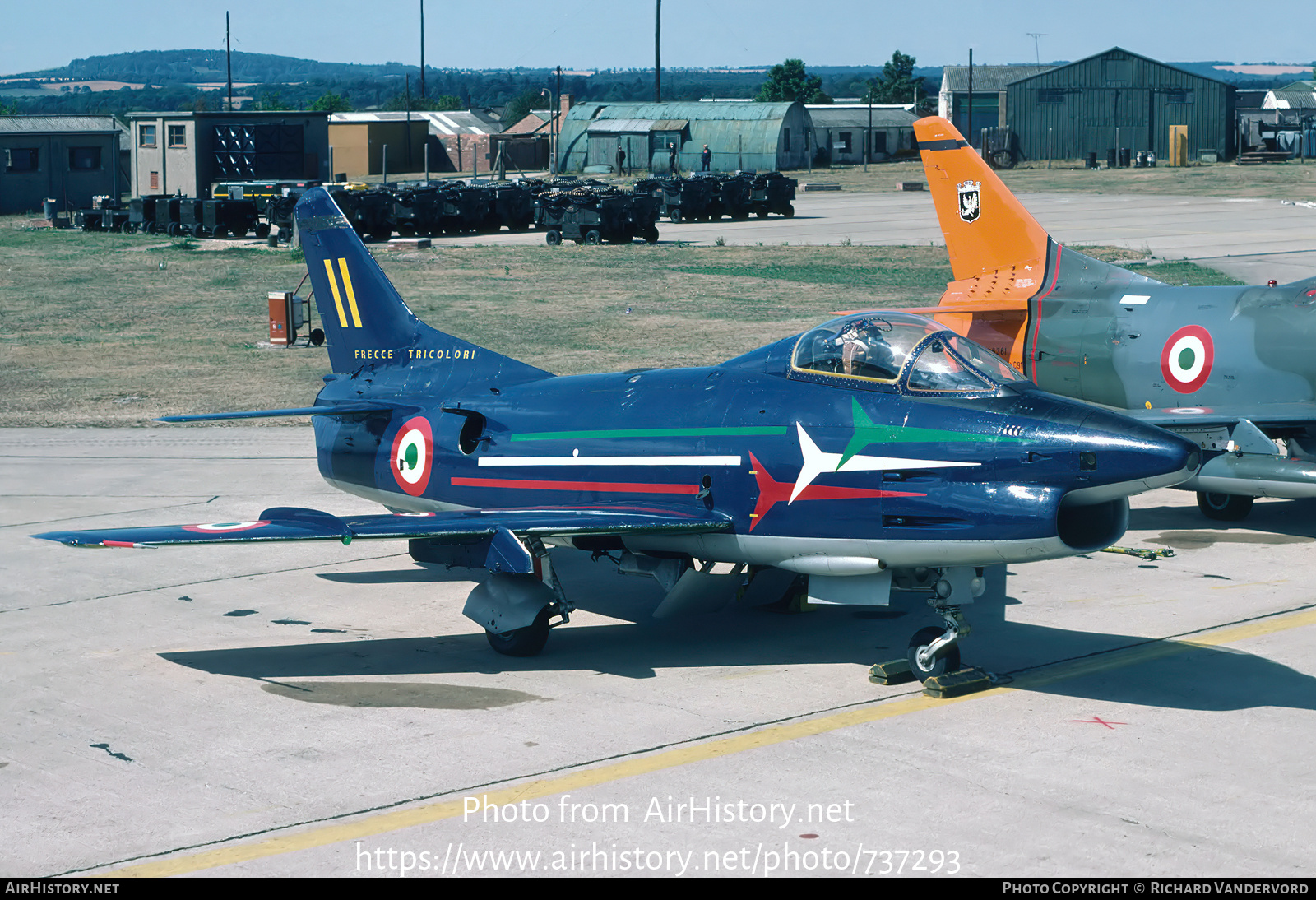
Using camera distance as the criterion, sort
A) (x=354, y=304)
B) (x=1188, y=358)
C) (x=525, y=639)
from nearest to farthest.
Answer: (x=525, y=639) < (x=354, y=304) < (x=1188, y=358)

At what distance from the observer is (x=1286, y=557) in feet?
49.5

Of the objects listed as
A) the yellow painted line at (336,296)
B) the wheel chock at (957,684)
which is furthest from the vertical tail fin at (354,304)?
the wheel chock at (957,684)

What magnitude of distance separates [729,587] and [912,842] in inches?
177

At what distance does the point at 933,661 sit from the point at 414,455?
17.1ft

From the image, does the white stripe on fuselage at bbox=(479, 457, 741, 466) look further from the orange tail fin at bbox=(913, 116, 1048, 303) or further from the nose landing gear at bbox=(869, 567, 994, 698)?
the orange tail fin at bbox=(913, 116, 1048, 303)

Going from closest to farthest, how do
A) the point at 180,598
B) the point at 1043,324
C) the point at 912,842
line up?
the point at 912,842
the point at 180,598
the point at 1043,324

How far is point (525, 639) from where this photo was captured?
11.8 meters

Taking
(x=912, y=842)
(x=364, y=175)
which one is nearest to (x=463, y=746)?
(x=912, y=842)

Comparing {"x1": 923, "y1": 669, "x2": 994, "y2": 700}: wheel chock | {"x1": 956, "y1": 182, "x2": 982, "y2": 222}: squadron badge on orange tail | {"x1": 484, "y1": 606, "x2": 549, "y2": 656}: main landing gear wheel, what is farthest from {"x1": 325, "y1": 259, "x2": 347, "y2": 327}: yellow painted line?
{"x1": 956, "y1": 182, "x2": 982, "y2": 222}: squadron badge on orange tail

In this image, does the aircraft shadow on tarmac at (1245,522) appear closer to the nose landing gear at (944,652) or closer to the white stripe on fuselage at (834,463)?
the nose landing gear at (944,652)

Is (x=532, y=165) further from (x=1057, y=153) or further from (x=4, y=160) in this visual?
(x=4, y=160)

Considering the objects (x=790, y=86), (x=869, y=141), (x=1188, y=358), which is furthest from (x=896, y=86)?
(x=1188, y=358)

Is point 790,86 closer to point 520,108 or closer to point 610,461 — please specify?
point 520,108

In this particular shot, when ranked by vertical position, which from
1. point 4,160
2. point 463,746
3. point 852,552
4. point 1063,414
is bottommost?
point 463,746
